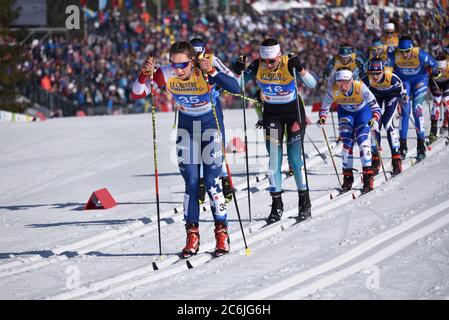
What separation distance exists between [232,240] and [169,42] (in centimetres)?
2404

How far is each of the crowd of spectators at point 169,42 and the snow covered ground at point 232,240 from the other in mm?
12474

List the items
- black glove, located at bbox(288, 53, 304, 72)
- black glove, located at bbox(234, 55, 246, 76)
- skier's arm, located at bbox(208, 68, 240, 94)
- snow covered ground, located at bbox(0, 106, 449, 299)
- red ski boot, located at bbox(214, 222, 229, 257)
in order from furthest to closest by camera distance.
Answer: black glove, located at bbox(234, 55, 246, 76) → black glove, located at bbox(288, 53, 304, 72) → red ski boot, located at bbox(214, 222, 229, 257) → skier's arm, located at bbox(208, 68, 240, 94) → snow covered ground, located at bbox(0, 106, 449, 299)

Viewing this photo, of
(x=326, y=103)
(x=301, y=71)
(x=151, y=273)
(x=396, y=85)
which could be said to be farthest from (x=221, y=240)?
(x=396, y=85)

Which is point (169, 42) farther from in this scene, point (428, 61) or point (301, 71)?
point (301, 71)

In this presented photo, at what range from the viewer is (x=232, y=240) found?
10.3 metres

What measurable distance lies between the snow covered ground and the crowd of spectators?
12.5m

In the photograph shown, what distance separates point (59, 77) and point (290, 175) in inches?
649

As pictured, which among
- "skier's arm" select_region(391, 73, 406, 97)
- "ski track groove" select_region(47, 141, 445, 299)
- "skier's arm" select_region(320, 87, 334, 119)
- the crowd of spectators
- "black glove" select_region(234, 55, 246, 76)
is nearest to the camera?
"ski track groove" select_region(47, 141, 445, 299)

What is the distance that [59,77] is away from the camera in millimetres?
29906

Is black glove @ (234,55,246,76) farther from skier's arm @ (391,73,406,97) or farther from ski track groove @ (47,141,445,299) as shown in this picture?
skier's arm @ (391,73,406,97)

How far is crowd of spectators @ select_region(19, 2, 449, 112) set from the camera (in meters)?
30.2

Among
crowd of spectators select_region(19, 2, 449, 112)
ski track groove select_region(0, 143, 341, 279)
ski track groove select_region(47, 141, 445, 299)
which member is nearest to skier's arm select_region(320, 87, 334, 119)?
ski track groove select_region(0, 143, 341, 279)

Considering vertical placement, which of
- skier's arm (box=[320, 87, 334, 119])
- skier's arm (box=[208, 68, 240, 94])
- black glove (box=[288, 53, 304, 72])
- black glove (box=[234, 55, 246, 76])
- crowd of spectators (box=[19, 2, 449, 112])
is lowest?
crowd of spectators (box=[19, 2, 449, 112])

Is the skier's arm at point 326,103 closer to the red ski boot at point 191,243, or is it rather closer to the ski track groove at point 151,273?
the ski track groove at point 151,273
